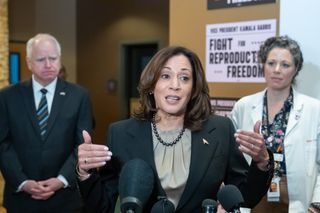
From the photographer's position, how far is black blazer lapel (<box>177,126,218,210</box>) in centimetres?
168

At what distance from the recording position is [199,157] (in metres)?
1.74

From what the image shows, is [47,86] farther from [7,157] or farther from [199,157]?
[199,157]

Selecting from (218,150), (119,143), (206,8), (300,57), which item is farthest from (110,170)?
(206,8)

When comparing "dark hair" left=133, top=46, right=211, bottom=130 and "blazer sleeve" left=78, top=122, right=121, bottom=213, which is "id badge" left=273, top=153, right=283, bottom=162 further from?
"blazer sleeve" left=78, top=122, right=121, bottom=213

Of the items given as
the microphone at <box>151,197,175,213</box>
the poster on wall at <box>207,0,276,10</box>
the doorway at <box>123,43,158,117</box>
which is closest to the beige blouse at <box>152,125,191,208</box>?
the microphone at <box>151,197,175,213</box>

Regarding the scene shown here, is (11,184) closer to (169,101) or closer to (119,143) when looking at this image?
(119,143)

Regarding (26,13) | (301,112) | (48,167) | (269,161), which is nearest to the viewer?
(269,161)

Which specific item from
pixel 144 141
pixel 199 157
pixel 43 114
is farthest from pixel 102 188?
pixel 43 114

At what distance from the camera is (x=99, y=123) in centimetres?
778

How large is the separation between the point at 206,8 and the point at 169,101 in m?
1.92

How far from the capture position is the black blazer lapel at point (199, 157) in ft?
5.52

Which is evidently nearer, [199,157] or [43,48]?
[199,157]

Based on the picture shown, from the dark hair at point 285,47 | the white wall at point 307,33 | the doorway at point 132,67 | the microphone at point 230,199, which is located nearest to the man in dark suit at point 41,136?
the dark hair at point 285,47

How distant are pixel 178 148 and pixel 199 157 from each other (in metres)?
0.10
